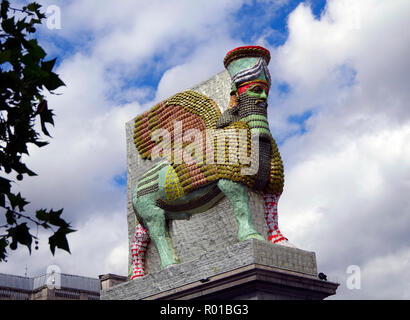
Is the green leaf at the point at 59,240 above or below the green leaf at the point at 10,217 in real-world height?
below

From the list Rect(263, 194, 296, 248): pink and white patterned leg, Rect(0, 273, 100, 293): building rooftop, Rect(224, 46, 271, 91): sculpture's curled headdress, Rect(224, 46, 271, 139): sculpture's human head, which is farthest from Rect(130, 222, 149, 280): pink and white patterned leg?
Rect(0, 273, 100, 293): building rooftop

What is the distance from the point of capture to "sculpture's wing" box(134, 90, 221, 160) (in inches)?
620

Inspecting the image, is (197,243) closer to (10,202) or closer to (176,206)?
(176,206)

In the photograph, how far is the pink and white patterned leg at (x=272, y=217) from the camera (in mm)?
14570

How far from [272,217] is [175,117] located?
3956 millimetres

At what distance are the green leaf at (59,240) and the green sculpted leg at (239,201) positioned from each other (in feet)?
31.0

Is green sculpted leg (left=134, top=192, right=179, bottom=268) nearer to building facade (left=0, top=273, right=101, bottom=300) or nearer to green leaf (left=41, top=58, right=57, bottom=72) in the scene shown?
green leaf (left=41, top=58, right=57, bottom=72)

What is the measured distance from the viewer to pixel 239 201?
14.2 m

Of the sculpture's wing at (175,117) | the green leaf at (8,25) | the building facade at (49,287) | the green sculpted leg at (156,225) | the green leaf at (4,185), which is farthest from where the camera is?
the building facade at (49,287)

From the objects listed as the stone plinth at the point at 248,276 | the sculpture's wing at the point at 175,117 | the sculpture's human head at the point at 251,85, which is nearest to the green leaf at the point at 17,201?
the stone plinth at the point at 248,276

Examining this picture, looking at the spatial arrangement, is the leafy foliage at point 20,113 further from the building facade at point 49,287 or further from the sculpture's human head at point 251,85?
the building facade at point 49,287

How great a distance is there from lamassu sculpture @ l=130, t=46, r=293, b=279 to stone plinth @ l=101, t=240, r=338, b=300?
514 mm

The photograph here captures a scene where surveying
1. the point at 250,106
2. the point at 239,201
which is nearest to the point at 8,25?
the point at 239,201

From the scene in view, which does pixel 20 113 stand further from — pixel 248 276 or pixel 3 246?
pixel 248 276
